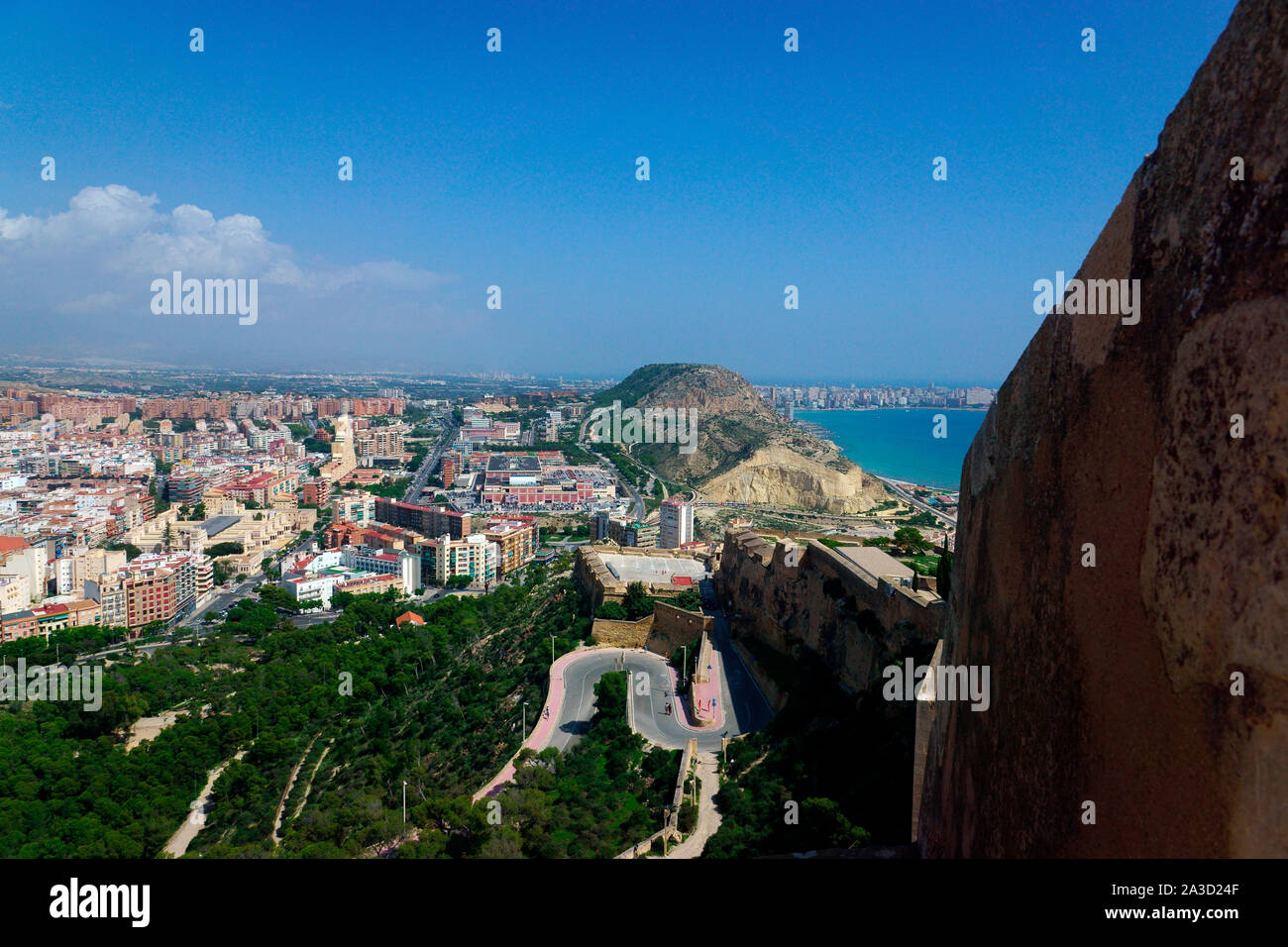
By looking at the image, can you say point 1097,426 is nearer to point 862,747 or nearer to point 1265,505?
point 1265,505

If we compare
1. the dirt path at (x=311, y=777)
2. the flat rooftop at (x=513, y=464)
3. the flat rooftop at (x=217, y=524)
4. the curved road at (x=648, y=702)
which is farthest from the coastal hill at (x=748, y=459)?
the dirt path at (x=311, y=777)

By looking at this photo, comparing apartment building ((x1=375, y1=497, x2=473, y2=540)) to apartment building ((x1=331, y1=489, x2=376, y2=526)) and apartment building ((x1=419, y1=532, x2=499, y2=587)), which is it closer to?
apartment building ((x1=331, y1=489, x2=376, y2=526))

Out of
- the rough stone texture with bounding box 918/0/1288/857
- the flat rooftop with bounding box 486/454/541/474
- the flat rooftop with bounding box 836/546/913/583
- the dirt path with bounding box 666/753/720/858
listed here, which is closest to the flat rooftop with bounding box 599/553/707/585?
the flat rooftop with bounding box 836/546/913/583

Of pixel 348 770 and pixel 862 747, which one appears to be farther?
pixel 348 770

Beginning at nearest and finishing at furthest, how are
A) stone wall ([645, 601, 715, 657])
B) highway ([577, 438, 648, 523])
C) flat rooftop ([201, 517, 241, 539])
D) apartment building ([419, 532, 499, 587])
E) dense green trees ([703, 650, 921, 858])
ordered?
dense green trees ([703, 650, 921, 858]) < stone wall ([645, 601, 715, 657]) < apartment building ([419, 532, 499, 587]) < flat rooftop ([201, 517, 241, 539]) < highway ([577, 438, 648, 523])

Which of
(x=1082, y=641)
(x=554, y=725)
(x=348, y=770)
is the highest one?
(x=1082, y=641)

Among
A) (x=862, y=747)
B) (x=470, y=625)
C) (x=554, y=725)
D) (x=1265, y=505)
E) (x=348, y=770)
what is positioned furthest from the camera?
(x=470, y=625)
